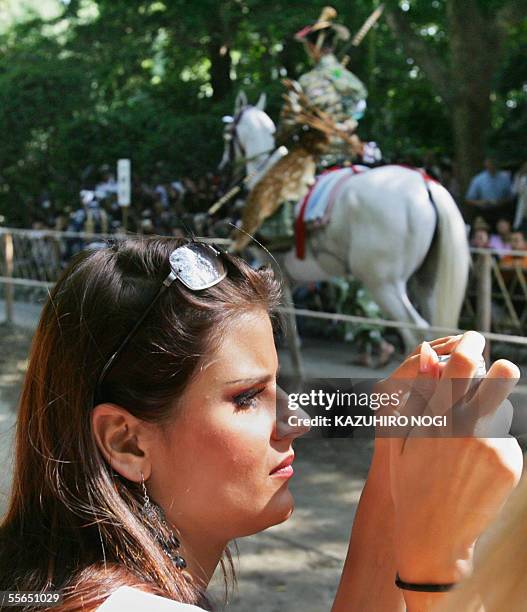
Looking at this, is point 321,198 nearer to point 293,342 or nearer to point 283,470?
point 293,342

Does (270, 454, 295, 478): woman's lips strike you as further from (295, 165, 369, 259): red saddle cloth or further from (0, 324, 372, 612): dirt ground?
(295, 165, 369, 259): red saddle cloth

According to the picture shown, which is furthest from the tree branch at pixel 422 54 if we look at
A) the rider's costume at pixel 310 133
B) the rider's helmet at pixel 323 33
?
the rider's costume at pixel 310 133

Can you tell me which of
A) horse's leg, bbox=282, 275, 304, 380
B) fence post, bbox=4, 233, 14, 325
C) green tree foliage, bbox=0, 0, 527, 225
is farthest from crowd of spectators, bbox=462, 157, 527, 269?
fence post, bbox=4, 233, 14, 325

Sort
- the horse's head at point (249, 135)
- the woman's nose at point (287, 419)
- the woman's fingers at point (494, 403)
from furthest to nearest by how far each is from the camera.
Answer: the horse's head at point (249, 135)
the woman's nose at point (287, 419)
the woman's fingers at point (494, 403)

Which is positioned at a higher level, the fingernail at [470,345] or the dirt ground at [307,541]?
the fingernail at [470,345]

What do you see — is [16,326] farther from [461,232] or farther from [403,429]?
[403,429]

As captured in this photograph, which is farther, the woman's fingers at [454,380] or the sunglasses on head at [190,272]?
the sunglasses on head at [190,272]

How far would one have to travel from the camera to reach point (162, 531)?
1.10m

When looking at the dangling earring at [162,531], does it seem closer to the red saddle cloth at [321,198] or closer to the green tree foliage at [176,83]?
the red saddle cloth at [321,198]

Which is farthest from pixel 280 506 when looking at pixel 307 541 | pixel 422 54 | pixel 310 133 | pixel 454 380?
pixel 422 54

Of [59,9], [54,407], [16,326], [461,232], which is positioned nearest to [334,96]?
[461,232]

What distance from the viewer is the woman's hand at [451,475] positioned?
810mm

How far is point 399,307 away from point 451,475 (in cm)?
514

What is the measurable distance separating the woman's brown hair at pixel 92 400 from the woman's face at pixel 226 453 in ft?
0.09
